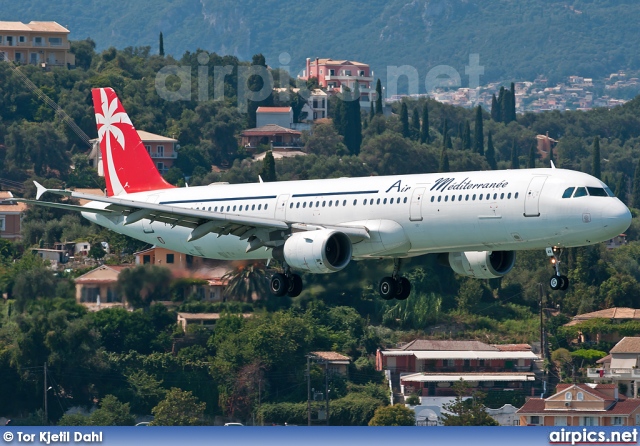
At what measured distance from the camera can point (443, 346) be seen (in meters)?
125

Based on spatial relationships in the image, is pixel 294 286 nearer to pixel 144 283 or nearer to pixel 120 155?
pixel 120 155

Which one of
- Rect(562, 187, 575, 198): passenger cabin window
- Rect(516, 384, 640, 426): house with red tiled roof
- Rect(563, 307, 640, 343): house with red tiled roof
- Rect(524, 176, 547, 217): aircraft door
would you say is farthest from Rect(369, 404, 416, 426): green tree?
Rect(562, 187, 575, 198): passenger cabin window

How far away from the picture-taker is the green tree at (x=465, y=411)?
4046 inches

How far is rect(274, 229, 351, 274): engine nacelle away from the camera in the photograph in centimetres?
5719

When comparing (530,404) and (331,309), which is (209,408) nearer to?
(331,309)

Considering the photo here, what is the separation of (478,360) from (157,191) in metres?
60.7

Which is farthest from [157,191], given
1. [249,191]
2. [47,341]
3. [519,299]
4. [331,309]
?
[519,299]

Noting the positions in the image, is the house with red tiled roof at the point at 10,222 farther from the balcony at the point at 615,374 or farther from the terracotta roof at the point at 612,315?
the balcony at the point at 615,374

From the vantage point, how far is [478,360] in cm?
12325

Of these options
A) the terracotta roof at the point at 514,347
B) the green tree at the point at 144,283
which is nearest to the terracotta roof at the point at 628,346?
the terracotta roof at the point at 514,347

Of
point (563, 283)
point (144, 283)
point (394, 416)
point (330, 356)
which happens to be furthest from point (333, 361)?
point (563, 283)

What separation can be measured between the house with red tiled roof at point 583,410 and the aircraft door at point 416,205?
51.7m

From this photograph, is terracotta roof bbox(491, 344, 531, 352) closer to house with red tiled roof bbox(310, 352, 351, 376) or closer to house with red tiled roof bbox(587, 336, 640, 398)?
house with red tiled roof bbox(587, 336, 640, 398)

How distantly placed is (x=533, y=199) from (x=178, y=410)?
57.8 meters
